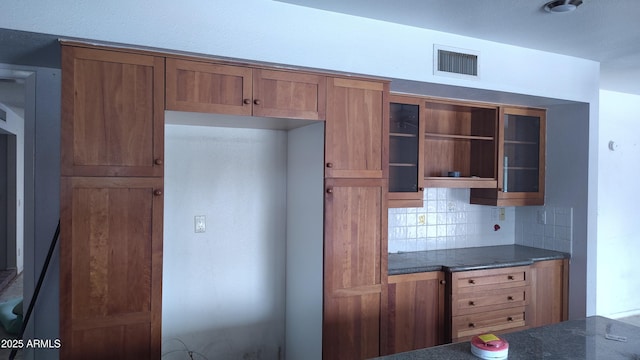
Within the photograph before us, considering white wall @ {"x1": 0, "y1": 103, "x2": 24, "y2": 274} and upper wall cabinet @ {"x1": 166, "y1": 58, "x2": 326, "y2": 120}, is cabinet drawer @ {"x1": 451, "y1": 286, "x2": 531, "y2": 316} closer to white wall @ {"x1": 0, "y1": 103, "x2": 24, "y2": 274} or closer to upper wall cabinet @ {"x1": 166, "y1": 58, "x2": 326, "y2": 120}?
upper wall cabinet @ {"x1": 166, "y1": 58, "x2": 326, "y2": 120}

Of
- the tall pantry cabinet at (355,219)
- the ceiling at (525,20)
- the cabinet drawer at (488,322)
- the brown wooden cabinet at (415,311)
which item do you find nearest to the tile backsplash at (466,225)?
the brown wooden cabinet at (415,311)

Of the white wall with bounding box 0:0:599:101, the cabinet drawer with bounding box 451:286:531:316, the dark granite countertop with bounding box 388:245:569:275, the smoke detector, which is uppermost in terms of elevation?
the smoke detector

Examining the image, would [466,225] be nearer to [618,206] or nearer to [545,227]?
[545,227]

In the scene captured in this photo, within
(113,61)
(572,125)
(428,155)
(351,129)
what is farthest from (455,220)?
(113,61)

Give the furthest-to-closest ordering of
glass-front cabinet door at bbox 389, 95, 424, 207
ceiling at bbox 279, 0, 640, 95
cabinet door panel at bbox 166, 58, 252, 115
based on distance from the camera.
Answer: glass-front cabinet door at bbox 389, 95, 424, 207
ceiling at bbox 279, 0, 640, 95
cabinet door panel at bbox 166, 58, 252, 115

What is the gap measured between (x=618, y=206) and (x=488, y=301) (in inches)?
92.3

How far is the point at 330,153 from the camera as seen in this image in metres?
2.48

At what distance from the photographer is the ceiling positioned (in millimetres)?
2289

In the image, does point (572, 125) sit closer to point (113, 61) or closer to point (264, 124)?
point (264, 124)

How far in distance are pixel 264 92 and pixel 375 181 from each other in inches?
33.7

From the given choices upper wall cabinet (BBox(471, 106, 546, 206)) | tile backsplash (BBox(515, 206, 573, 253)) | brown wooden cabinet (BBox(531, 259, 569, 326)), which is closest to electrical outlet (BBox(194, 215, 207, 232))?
upper wall cabinet (BBox(471, 106, 546, 206))

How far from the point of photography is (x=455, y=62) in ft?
9.17

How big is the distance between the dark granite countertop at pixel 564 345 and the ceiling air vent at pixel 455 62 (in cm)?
165

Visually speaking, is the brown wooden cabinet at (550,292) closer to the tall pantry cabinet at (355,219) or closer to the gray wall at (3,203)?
the tall pantry cabinet at (355,219)
